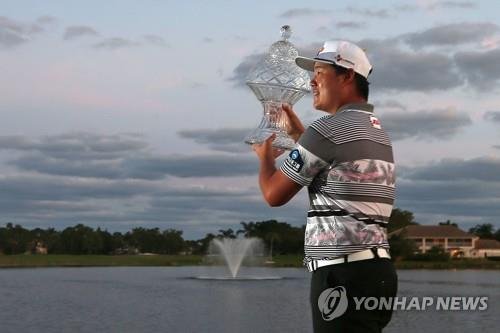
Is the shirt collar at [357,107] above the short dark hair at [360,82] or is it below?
below

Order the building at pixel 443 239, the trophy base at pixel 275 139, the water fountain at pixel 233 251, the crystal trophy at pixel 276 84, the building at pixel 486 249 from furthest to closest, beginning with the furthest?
the building at pixel 486 249, the building at pixel 443 239, the water fountain at pixel 233 251, the crystal trophy at pixel 276 84, the trophy base at pixel 275 139

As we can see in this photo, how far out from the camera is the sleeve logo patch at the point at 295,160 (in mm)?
3445

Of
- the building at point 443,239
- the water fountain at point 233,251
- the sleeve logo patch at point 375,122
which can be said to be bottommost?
the sleeve logo patch at point 375,122

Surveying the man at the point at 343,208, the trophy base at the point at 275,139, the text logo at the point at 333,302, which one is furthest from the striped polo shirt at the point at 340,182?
the trophy base at the point at 275,139

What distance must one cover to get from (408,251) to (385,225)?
430 ft

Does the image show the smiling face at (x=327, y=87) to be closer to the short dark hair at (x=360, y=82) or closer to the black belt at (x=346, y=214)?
the short dark hair at (x=360, y=82)

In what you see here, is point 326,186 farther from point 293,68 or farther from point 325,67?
point 293,68

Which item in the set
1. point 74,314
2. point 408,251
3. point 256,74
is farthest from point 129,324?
point 408,251

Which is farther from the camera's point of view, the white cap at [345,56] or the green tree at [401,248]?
the green tree at [401,248]

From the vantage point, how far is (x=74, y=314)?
3500 centimetres

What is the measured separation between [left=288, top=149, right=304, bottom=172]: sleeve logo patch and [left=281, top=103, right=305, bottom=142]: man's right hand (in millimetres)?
505

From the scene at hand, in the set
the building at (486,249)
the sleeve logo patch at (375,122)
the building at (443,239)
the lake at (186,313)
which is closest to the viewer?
the sleeve logo patch at (375,122)

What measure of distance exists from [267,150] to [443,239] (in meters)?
160

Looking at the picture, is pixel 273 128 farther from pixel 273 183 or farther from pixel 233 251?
pixel 233 251
